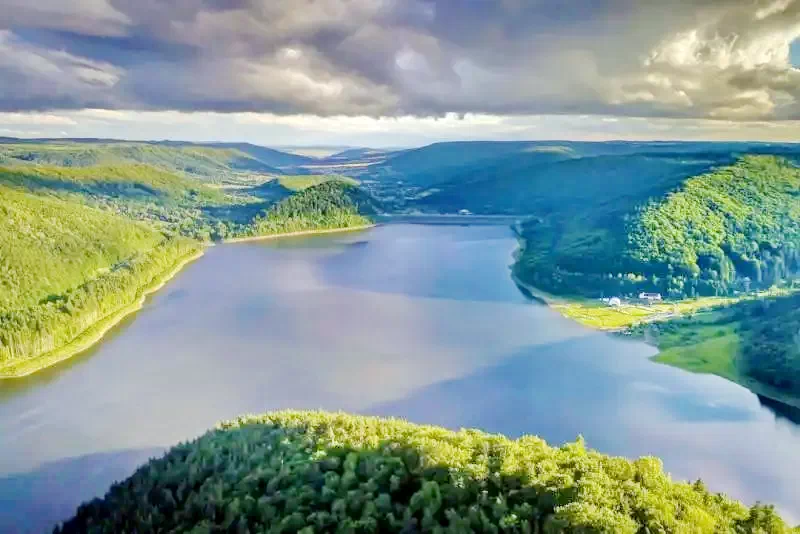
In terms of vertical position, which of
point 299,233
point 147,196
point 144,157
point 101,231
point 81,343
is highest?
point 144,157

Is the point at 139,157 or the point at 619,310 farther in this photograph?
the point at 139,157

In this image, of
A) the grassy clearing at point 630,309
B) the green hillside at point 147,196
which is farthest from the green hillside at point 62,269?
the grassy clearing at point 630,309

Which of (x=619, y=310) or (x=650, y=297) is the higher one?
(x=650, y=297)

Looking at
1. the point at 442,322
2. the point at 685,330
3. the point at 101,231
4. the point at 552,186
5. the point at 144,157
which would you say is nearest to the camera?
the point at 685,330

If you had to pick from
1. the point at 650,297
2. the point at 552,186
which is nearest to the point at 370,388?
the point at 650,297

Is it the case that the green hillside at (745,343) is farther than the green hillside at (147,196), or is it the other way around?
the green hillside at (147,196)

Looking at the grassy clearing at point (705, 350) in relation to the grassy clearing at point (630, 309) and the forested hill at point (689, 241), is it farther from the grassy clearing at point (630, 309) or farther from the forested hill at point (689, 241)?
the forested hill at point (689, 241)

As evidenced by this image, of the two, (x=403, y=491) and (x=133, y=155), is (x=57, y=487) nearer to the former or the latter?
(x=403, y=491)
